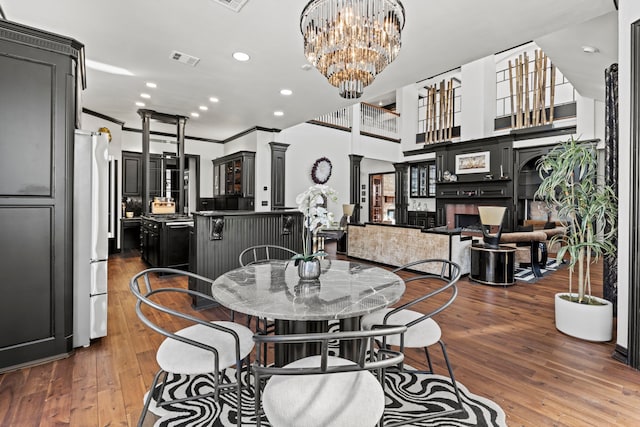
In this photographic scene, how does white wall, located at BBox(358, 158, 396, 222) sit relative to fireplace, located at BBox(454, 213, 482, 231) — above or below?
above

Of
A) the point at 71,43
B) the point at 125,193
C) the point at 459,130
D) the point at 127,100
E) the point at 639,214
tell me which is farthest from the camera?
the point at 459,130

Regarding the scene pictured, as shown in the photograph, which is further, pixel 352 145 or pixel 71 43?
pixel 352 145

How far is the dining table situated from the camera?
52.1 inches

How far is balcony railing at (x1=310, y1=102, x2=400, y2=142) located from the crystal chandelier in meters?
6.51

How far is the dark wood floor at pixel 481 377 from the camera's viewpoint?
68.5 inches

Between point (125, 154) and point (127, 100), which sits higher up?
point (127, 100)

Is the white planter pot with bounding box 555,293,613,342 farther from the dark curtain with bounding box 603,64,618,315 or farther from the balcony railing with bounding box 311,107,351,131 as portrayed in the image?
the balcony railing with bounding box 311,107,351,131

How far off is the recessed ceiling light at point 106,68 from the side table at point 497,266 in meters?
5.53

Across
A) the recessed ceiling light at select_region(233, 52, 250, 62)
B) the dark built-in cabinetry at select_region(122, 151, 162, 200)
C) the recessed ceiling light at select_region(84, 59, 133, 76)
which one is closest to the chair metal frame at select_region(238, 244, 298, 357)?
the recessed ceiling light at select_region(233, 52, 250, 62)

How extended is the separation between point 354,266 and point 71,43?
8.86ft

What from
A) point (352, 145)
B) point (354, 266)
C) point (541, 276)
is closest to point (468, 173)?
point (352, 145)

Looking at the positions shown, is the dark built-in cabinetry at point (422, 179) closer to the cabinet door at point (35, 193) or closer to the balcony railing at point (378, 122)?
the balcony railing at point (378, 122)

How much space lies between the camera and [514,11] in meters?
2.60

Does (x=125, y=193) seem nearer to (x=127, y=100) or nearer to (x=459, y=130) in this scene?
(x=127, y=100)
